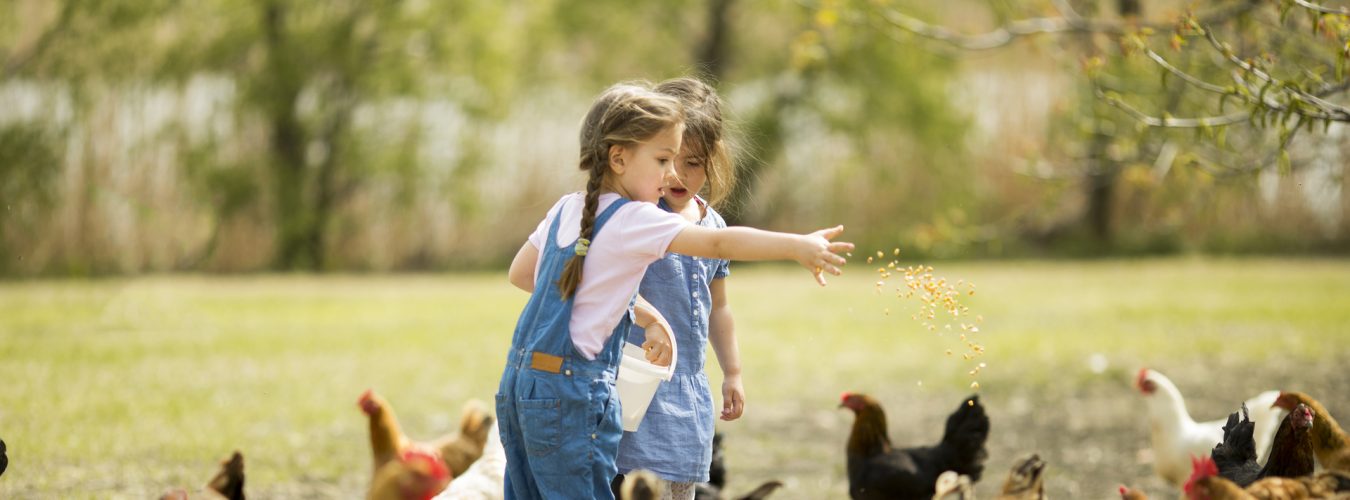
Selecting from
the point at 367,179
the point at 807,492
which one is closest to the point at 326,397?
the point at 807,492

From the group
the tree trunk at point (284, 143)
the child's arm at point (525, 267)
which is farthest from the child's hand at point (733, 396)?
the tree trunk at point (284, 143)

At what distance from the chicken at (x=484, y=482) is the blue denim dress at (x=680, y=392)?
0.63 m

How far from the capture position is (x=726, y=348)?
12.8 feet

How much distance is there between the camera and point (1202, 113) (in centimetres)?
690

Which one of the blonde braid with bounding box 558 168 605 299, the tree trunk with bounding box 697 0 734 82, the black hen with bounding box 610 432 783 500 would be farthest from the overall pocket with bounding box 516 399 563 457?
the tree trunk with bounding box 697 0 734 82

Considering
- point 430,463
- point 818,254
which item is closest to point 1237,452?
point 818,254

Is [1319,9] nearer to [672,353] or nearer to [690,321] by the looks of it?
[690,321]

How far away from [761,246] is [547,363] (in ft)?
1.89

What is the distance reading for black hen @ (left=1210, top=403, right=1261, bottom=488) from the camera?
13.6 ft

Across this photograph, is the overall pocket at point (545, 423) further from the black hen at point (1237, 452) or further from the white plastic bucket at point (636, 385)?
the black hen at point (1237, 452)

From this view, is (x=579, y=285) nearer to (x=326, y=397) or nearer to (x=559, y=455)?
(x=559, y=455)

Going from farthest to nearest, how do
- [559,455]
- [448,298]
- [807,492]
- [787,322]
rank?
[448,298], [787,322], [807,492], [559,455]

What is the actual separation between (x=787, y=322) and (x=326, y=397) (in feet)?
16.1

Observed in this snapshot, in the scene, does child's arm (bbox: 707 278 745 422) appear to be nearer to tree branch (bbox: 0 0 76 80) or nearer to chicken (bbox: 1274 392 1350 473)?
chicken (bbox: 1274 392 1350 473)
